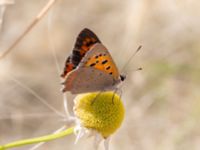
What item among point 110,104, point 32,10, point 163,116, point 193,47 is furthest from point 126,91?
point 110,104

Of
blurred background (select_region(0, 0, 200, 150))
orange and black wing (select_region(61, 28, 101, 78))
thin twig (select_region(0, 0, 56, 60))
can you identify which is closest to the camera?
orange and black wing (select_region(61, 28, 101, 78))

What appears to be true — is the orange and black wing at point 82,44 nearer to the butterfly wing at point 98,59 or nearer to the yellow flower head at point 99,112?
the butterfly wing at point 98,59

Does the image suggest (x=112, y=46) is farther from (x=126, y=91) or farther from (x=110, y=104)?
(x=110, y=104)

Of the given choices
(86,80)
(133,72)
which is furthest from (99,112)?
(133,72)

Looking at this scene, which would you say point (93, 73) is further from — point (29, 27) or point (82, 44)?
point (29, 27)

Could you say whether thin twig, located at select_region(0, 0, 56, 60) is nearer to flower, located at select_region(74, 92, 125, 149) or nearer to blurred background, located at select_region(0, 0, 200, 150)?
flower, located at select_region(74, 92, 125, 149)

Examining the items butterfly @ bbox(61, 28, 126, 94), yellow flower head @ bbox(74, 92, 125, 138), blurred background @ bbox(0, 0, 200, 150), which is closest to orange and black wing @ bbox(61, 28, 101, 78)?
butterfly @ bbox(61, 28, 126, 94)
